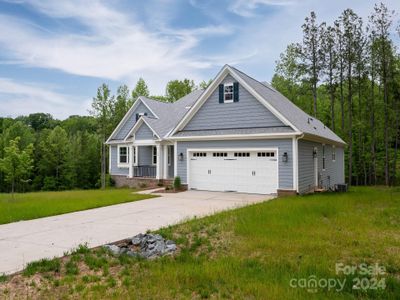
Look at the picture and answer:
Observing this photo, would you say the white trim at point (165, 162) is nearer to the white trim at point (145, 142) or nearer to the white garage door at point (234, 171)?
the white trim at point (145, 142)

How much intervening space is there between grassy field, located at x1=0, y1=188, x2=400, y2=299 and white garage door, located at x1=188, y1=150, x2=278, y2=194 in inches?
270

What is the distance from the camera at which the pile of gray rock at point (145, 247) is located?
5.64 metres

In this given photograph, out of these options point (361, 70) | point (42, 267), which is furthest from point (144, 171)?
point (361, 70)

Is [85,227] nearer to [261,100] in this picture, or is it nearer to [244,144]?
[244,144]

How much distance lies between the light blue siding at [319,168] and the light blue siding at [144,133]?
386 inches

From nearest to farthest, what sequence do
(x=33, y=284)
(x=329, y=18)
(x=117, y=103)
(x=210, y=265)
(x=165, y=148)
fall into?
(x=33, y=284) < (x=210, y=265) < (x=165, y=148) < (x=329, y=18) < (x=117, y=103)

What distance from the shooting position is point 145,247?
593 cm

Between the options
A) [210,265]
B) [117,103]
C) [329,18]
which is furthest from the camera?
[117,103]

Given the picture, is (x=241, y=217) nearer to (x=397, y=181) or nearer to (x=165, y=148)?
(x=165, y=148)

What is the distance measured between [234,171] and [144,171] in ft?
26.5

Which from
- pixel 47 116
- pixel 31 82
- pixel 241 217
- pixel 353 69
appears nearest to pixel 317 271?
pixel 241 217

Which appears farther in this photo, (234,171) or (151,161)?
(151,161)

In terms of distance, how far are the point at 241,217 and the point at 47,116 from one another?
241 feet

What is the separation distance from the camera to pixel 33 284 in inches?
170
